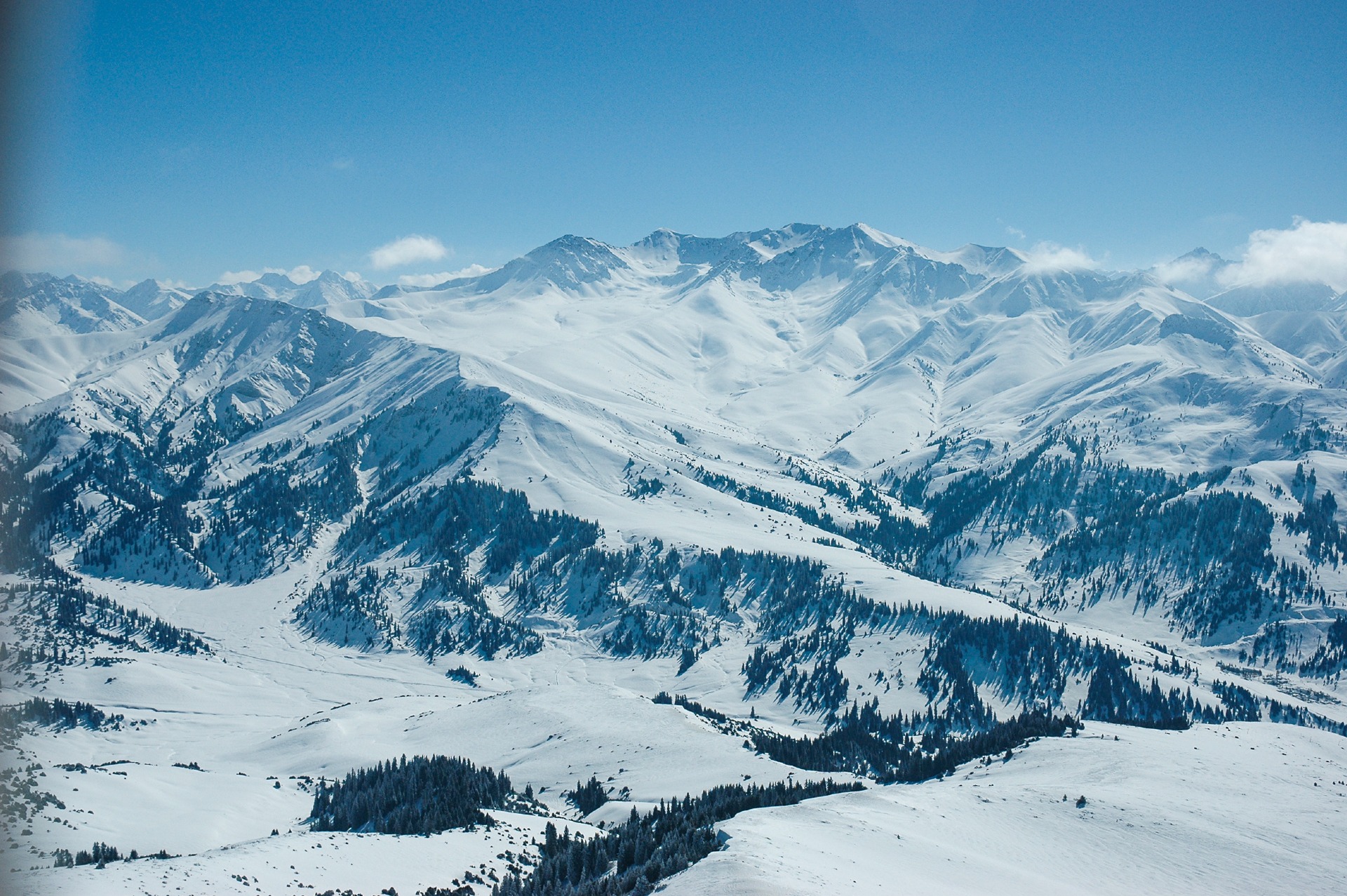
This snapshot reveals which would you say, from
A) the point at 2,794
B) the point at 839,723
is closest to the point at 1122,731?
the point at 839,723

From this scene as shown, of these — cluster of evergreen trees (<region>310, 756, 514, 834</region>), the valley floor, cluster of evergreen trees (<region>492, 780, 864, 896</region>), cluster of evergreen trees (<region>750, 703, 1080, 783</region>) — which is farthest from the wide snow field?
cluster of evergreen trees (<region>310, 756, 514, 834</region>)

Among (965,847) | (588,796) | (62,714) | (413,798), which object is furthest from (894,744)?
(62,714)

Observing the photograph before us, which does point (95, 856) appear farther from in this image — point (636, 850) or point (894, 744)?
point (894, 744)

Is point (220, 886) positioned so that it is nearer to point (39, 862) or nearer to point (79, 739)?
point (39, 862)

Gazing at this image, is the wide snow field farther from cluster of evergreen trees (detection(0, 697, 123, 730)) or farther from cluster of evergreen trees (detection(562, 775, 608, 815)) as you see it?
cluster of evergreen trees (detection(0, 697, 123, 730))

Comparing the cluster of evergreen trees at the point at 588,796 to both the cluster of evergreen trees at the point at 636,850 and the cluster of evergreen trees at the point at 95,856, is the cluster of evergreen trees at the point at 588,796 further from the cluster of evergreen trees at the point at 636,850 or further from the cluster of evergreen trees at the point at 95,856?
the cluster of evergreen trees at the point at 95,856
